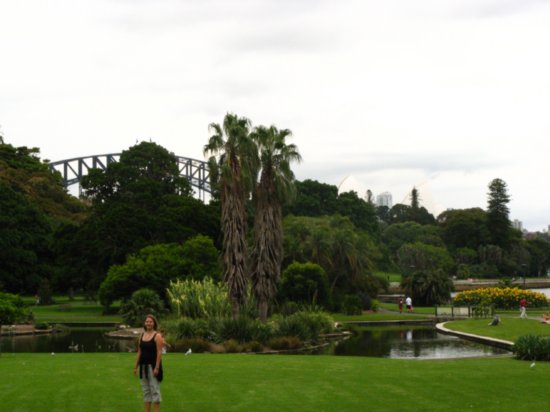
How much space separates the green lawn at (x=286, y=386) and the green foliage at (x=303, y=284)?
28421mm

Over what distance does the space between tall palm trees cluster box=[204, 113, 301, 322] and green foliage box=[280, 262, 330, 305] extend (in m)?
13.1

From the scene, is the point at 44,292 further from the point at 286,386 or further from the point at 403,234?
the point at 403,234

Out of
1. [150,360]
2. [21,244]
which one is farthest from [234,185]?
[21,244]

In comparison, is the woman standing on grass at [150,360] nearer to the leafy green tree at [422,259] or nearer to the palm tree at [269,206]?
the palm tree at [269,206]

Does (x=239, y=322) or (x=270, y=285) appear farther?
(x=270, y=285)

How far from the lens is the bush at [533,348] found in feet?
66.6

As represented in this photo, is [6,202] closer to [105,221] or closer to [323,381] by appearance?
[105,221]

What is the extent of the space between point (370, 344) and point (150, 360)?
22.9 meters

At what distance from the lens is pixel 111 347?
3234cm

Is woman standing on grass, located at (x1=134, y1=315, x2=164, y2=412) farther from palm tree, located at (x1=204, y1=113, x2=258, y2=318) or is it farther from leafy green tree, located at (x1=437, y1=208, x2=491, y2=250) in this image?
leafy green tree, located at (x1=437, y1=208, x2=491, y2=250)

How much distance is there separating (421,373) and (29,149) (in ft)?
281

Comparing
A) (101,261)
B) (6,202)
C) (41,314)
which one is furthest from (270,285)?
(6,202)

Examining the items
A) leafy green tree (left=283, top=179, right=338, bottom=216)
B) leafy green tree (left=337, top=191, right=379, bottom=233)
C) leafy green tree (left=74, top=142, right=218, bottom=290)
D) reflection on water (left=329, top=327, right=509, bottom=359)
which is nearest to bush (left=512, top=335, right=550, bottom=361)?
reflection on water (left=329, top=327, right=509, bottom=359)

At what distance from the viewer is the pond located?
28406 millimetres
